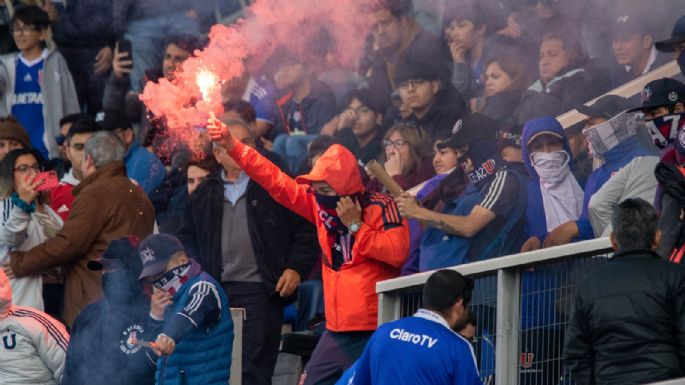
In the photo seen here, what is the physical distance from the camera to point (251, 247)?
10273 mm

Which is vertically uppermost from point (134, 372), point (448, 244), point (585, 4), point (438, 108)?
point (585, 4)

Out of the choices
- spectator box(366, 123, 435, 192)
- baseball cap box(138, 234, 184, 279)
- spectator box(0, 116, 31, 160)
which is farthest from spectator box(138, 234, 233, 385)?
spectator box(0, 116, 31, 160)

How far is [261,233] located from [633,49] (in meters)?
2.74

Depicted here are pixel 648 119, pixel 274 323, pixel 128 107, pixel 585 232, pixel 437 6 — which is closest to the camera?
pixel 648 119

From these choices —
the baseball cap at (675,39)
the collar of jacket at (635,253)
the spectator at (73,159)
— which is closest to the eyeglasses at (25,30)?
the spectator at (73,159)

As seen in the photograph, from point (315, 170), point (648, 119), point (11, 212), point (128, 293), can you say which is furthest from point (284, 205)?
point (648, 119)

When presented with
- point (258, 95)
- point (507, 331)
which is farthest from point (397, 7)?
point (507, 331)

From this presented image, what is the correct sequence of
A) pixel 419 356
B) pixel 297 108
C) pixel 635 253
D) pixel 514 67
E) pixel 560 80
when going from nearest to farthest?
pixel 635 253
pixel 419 356
pixel 560 80
pixel 514 67
pixel 297 108

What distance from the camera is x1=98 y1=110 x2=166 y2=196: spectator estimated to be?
11672 millimetres

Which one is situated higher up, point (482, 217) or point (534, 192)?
point (534, 192)

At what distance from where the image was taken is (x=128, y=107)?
12.8m

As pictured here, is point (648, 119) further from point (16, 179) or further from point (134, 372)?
point (16, 179)

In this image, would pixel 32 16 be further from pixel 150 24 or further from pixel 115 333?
pixel 115 333

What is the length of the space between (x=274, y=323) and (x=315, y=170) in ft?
4.01
